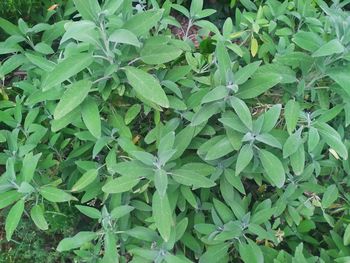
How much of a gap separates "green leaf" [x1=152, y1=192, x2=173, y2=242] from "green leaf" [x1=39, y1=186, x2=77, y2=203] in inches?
13.9

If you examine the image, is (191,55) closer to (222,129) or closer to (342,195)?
(222,129)

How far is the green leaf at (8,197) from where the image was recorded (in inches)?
63.1

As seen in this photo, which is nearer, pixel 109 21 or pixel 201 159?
pixel 109 21

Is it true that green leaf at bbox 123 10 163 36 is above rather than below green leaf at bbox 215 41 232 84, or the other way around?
above

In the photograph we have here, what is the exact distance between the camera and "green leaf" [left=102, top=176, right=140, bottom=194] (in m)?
1.48

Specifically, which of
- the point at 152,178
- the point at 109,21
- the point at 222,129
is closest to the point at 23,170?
the point at 152,178

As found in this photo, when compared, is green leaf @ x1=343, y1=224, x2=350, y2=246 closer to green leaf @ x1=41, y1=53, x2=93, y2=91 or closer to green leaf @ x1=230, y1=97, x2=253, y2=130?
green leaf @ x1=230, y1=97, x2=253, y2=130

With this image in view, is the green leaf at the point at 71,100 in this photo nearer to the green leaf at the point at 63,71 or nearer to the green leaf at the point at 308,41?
the green leaf at the point at 63,71

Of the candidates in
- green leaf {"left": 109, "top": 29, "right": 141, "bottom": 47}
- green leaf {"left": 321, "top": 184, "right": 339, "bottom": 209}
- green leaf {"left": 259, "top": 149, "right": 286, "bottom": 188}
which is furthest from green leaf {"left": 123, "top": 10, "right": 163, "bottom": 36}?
green leaf {"left": 321, "top": 184, "right": 339, "bottom": 209}

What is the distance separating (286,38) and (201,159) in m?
0.69

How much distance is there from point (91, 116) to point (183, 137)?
13.3 inches

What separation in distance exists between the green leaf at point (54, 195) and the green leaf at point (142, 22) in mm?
638

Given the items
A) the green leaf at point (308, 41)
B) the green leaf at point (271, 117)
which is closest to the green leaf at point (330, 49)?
the green leaf at point (308, 41)

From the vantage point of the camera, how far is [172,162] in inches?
62.4
